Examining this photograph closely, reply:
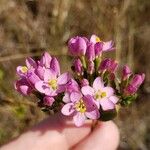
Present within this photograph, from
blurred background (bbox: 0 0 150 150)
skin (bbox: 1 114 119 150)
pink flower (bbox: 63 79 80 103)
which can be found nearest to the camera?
pink flower (bbox: 63 79 80 103)

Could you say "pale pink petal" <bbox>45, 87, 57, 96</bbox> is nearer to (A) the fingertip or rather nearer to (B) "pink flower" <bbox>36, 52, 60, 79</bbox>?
(B) "pink flower" <bbox>36, 52, 60, 79</bbox>

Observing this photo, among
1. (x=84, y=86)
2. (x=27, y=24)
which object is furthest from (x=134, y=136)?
(x=84, y=86)

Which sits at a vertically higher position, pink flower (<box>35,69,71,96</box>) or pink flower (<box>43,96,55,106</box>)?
pink flower (<box>35,69,71,96</box>)

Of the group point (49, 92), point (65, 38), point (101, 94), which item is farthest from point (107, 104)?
point (65, 38)

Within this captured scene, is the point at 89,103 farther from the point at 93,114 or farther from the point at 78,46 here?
the point at 78,46

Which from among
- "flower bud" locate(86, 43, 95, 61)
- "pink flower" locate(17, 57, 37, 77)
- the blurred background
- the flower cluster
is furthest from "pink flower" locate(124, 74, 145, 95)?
the blurred background
